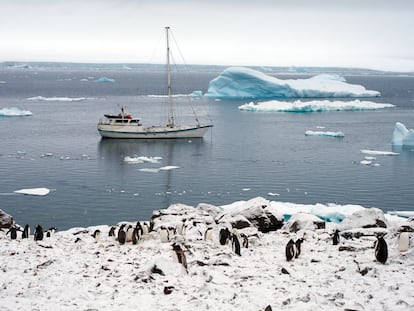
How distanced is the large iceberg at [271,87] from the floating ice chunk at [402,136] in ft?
117

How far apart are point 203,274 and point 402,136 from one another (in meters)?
32.5

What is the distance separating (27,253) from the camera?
37.5 ft

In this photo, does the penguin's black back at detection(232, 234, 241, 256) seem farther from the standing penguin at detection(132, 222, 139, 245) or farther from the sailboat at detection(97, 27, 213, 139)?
the sailboat at detection(97, 27, 213, 139)

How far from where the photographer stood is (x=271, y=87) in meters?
76.9

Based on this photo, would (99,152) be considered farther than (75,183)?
Yes

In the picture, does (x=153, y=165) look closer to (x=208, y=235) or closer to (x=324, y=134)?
(x=324, y=134)

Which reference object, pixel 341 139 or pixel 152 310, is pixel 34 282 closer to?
pixel 152 310

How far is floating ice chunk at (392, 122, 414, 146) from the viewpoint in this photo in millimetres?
38500

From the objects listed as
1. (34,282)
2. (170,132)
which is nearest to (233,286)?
(34,282)

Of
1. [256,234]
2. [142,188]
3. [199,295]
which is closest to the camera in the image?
[199,295]

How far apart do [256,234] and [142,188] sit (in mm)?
13824

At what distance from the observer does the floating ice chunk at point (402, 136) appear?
38500 millimetres

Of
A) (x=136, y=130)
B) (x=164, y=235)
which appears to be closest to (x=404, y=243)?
(x=164, y=235)

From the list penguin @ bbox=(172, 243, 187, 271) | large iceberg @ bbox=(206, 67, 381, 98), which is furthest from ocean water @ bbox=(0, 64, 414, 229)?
large iceberg @ bbox=(206, 67, 381, 98)
